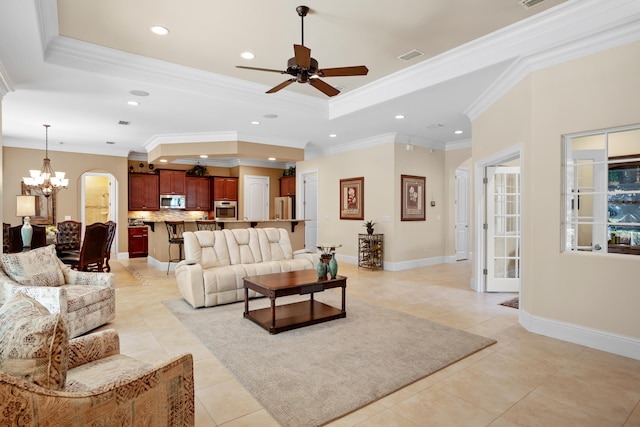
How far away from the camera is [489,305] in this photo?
4.69 meters

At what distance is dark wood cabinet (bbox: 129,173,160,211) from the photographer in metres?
9.52

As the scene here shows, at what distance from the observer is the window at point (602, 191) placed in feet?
10.3

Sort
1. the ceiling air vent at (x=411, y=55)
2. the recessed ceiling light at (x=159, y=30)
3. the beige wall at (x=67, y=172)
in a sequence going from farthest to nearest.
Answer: the beige wall at (x=67, y=172) → the ceiling air vent at (x=411, y=55) → the recessed ceiling light at (x=159, y=30)

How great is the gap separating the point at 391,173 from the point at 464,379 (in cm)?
506

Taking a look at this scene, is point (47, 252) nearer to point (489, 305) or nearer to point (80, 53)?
point (80, 53)

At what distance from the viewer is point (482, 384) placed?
260 centimetres

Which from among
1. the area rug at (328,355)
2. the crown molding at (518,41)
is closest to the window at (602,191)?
the crown molding at (518,41)

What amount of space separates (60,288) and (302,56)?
2.99 metres

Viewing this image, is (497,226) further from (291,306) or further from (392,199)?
(291,306)

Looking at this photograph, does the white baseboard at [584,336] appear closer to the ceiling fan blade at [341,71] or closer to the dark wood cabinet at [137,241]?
the ceiling fan blade at [341,71]

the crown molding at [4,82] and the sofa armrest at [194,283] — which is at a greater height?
the crown molding at [4,82]

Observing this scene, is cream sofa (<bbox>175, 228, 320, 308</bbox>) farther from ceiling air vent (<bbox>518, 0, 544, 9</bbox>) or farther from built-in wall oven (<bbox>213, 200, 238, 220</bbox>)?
built-in wall oven (<bbox>213, 200, 238, 220</bbox>)

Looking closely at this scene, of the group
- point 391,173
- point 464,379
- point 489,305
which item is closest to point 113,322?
point 464,379

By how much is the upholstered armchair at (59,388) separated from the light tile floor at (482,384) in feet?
2.72
